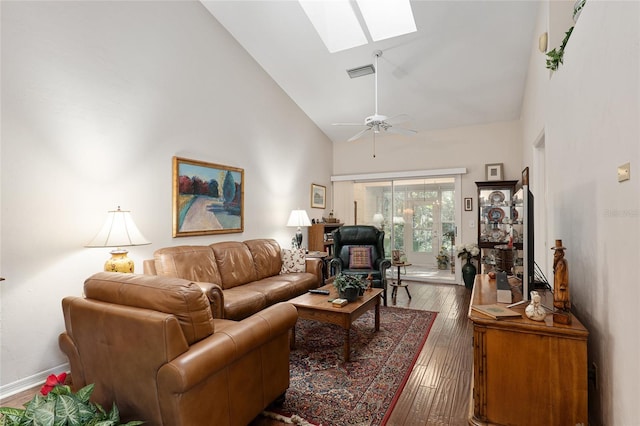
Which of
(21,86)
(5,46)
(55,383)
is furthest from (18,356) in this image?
(5,46)

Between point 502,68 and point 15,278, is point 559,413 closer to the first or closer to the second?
point 15,278

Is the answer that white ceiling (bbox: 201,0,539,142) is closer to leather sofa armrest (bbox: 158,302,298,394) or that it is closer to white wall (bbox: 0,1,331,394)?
white wall (bbox: 0,1,331,394)

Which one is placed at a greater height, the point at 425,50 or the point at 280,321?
the point at 425,50

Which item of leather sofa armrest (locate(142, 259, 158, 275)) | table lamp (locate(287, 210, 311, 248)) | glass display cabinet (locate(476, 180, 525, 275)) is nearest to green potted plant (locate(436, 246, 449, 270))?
glass display cabinet (locate(476, 180, 525, 275))

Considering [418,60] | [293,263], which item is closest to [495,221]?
[418,60]

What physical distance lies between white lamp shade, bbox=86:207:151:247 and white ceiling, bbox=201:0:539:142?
9.77ft

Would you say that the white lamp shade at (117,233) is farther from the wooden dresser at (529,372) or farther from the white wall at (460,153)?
the white wall at (460,153)

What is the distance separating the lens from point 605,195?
159 centimetres

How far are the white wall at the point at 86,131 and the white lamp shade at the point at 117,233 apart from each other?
27cm

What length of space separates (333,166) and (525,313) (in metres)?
5.80

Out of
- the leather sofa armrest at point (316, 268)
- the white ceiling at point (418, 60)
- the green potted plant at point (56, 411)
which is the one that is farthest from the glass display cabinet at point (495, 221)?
the green potted plant at point (56, 411)

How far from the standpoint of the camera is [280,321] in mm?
1979

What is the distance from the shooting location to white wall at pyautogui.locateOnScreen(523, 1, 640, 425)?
128 centimetres

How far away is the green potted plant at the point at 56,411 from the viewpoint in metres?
1.26
